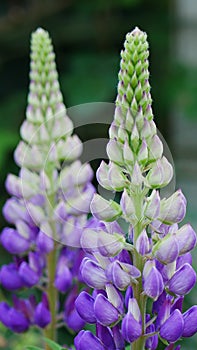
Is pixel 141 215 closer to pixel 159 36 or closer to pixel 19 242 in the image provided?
pixel 19 242

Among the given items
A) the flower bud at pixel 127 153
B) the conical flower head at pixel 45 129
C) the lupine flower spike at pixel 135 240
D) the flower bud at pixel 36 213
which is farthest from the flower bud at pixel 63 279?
the flower bud at pixel 127 153

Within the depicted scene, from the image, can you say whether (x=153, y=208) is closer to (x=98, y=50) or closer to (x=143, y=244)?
(x=143, y=244)

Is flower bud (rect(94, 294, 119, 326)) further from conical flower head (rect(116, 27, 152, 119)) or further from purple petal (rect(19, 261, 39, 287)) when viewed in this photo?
purple petal (rect(19, 261, 39, 287))

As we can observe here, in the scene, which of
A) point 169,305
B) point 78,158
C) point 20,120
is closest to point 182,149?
point 20,120

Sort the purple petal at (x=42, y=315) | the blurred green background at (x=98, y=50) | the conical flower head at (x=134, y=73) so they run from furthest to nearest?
the blurred green background at (x=98, y=50), the purple petal at (x=42, y=315), the conical flower head at (x=134, y=73)

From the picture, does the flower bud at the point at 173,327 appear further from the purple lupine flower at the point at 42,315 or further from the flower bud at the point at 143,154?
the purple lupine flower at the point at 42,315
